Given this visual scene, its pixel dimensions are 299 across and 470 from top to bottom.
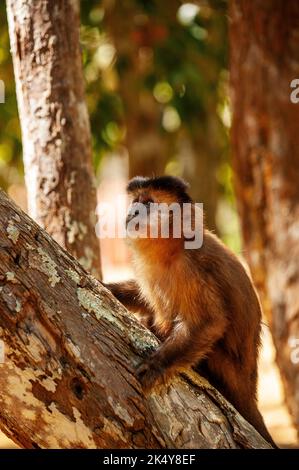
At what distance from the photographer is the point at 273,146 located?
6090mm

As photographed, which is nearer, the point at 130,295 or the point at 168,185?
the point at 168,185

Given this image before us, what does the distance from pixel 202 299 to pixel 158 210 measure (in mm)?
496

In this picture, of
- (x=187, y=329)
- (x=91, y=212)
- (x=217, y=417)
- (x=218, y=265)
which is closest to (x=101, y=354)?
(x=217, y=417)

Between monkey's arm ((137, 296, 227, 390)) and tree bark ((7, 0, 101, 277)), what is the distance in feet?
2.61

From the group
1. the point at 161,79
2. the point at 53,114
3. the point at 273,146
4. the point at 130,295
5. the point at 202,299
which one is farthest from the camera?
the point at 161,79

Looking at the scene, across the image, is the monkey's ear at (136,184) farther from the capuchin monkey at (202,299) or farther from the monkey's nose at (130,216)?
the monkey's nose at (130,216)

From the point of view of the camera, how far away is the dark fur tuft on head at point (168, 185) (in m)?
3.69

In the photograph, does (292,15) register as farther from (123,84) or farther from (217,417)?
(217,417)

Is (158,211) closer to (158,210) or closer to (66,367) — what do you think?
(158,210)

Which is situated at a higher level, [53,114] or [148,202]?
[53,114]

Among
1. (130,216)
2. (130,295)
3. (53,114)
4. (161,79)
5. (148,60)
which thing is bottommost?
(130,295)

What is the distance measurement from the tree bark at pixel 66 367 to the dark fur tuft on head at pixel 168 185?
0.96 metres

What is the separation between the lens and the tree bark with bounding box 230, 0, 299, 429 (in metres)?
5.96

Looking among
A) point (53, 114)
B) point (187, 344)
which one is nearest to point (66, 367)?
point (187, 344)
